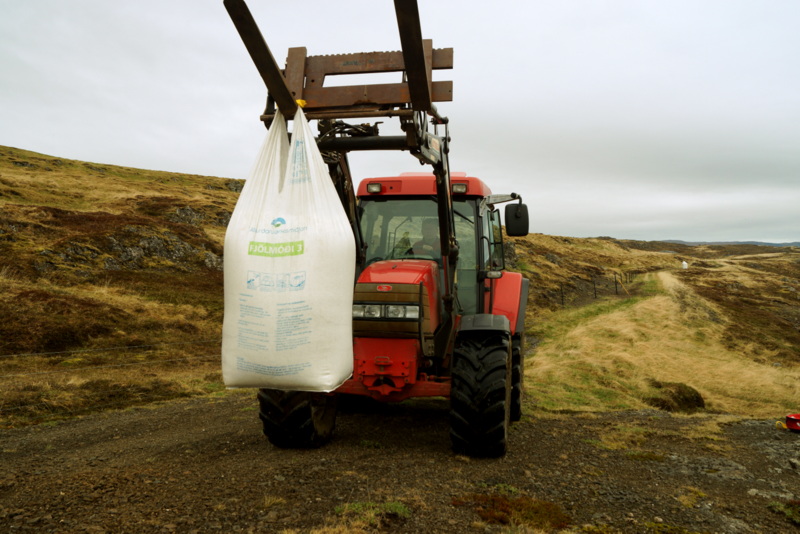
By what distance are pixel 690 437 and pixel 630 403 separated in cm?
288

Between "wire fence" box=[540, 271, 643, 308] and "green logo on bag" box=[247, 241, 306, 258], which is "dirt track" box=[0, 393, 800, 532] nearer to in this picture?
"green logo on bag" box=[247, 241, 306, 258]

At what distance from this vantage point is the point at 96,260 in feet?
60.5

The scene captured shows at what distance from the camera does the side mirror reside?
562 cm

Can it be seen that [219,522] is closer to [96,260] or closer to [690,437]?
[690,437]

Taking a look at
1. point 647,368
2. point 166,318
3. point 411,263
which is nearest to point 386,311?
point 411,263

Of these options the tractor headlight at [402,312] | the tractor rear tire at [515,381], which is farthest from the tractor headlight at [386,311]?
the tractor rear tire at [515,381]

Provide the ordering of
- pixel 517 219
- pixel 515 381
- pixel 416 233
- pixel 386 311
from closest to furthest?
pixel 386 311, pixel 517 219, pixel 416 233, pixel 515 381

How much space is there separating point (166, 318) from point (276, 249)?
12.0 meters

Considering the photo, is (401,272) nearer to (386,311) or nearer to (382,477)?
(386,311)

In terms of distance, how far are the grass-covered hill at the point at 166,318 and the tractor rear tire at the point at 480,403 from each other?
146 inches

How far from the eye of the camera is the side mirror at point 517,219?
221 inches

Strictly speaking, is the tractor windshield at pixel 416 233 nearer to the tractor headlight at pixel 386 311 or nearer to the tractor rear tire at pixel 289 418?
the tractor headlight at pixel 386 311

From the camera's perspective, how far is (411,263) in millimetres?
5430

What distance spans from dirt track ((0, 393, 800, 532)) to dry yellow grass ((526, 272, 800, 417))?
2.73m
